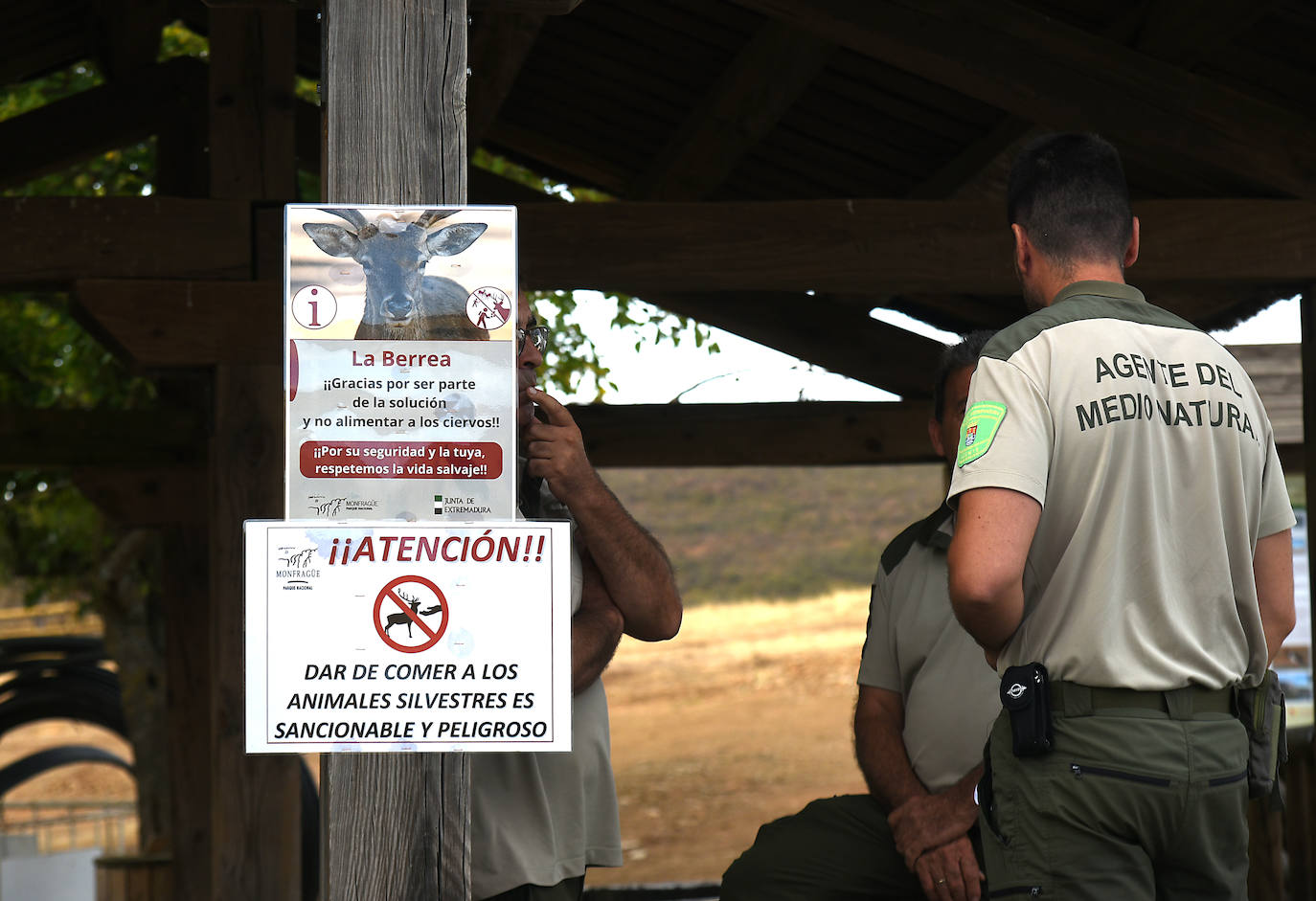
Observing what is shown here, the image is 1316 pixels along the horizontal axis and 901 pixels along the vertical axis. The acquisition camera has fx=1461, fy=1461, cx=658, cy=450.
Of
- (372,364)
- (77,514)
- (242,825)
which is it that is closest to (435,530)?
(372,364)

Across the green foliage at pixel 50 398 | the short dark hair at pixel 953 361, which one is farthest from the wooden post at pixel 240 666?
the green foliage at pixel 50 398

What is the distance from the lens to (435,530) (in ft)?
5.48

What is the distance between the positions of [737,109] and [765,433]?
7.61 ft

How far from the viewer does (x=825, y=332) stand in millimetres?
6840

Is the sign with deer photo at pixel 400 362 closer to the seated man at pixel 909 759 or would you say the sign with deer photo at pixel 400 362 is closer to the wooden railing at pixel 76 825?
the seated man at pixel 909 759

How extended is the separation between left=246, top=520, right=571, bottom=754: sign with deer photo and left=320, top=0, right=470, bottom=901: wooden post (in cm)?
6

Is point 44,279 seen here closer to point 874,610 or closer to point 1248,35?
point 874,610

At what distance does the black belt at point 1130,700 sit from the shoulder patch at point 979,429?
33 cm

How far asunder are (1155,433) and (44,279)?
131 inches

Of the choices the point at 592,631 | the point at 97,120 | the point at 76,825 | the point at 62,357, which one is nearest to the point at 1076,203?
the point at 592,631

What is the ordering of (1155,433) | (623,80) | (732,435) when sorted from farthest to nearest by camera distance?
1. (732,435)
2. (623,80)
3. (1155,433)

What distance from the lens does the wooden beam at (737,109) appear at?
4.75 metres

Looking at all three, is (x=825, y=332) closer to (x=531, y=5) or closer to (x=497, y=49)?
(x=497, y=49)

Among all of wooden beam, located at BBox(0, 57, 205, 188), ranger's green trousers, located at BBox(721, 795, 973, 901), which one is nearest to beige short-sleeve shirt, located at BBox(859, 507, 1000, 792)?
ranger's green trousers, located at BBox(721, 795, 973, 901)
